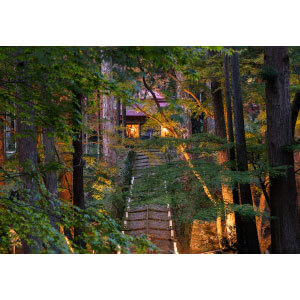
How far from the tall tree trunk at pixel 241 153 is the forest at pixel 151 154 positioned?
0.02m

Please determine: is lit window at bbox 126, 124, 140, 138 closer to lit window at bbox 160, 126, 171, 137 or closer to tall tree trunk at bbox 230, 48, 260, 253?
lit window at bbox 160, 126, 171, 137

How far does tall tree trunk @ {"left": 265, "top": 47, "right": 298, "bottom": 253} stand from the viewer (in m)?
3.81

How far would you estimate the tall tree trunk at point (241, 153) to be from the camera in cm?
414

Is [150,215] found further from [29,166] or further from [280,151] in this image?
[280,151]

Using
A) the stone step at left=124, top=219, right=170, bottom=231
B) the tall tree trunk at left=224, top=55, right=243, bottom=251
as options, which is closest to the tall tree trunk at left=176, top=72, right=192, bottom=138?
the tall tree trunk at left=224, top=55, right=243, bottom=251

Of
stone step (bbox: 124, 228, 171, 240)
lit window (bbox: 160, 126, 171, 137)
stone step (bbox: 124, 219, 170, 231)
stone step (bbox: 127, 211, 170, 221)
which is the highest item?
lit window (bbox: 160, 126, 171, 137)

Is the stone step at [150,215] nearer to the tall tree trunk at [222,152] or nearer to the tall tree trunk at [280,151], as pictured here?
the tall tree trunk at [222,152]

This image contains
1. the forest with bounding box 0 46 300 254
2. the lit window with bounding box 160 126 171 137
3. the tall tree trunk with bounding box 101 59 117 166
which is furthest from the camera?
the tall tree trunk with bounding box 101 59 117 166

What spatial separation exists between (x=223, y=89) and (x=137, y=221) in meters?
2.83

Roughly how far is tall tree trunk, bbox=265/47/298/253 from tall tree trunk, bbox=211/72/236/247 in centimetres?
55

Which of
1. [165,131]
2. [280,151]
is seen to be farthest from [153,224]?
[165,131]

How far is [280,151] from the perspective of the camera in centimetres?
396
